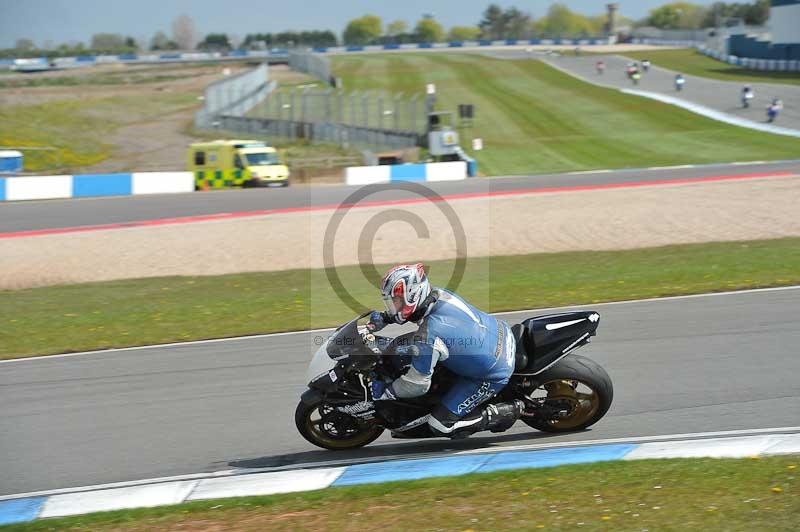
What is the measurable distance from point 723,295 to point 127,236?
554 inches

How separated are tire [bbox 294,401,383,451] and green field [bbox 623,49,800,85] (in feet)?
218

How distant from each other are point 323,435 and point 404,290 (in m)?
1.67

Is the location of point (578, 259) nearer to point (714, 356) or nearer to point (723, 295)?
→ point (723, 295)

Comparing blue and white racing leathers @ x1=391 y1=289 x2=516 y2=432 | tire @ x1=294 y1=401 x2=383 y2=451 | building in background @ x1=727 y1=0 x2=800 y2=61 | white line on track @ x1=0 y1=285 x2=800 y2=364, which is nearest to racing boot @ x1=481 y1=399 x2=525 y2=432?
blue and white racing leathers @ x1=391 y1=289 x2=516 y2=432

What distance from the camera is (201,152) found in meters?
33.8

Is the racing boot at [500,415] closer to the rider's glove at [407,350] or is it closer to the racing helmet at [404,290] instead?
the rider's glove at [407,350]

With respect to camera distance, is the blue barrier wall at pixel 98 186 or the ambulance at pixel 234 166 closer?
the blue barrier wall at pixel 98 186

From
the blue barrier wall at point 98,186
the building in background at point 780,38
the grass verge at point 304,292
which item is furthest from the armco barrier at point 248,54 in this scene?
the grass verge at point 304,292

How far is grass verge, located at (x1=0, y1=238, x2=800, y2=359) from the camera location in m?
12.8

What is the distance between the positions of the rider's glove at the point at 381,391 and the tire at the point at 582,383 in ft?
4.23

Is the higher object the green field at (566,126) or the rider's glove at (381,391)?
the green field at (566,126)

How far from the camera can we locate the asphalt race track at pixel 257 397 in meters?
7.85

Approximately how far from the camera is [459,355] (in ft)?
24.3

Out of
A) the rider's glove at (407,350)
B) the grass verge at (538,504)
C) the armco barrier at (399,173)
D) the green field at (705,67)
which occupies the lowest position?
the grass verge at (538,504)
